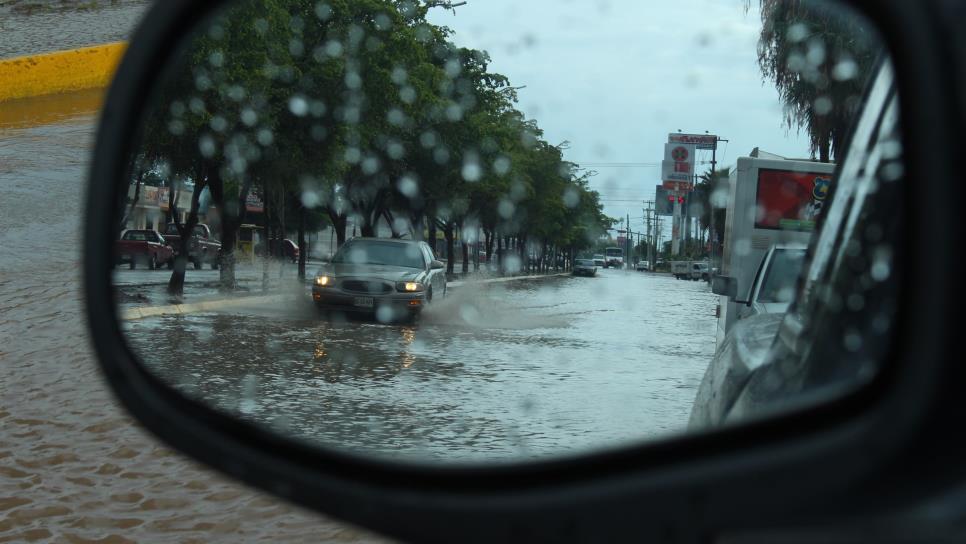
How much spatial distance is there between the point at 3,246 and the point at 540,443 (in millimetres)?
13950

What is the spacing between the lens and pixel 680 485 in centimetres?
95

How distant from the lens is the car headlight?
656 inches

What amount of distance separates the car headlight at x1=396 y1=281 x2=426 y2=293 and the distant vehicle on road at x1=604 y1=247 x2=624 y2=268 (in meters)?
93.6

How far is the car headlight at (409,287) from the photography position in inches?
656

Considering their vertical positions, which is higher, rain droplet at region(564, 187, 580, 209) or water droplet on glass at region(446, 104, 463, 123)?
water droplet on glass at region(446, 104, 463, 123)

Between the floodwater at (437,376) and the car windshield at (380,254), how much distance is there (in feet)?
3.20

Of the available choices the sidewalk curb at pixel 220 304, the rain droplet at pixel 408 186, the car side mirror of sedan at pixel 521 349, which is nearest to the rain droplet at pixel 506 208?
the rain droplet at pixel 408 186

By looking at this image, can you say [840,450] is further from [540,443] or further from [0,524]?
[540,443]

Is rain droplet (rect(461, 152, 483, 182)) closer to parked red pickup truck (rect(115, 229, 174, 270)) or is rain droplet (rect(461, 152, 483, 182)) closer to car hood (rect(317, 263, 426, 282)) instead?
parked red pickup truck (rect(115, 229, 174, 270))

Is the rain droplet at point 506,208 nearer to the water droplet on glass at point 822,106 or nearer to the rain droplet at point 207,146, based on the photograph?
the rain droplet at point 207,146

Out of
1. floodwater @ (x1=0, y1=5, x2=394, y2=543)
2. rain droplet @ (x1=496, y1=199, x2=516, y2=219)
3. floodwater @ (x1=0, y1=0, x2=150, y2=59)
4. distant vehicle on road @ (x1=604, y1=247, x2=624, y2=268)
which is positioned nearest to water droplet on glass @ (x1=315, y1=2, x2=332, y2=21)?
floodwater @ (x1=0, y1=5, x2=394, y2=543)

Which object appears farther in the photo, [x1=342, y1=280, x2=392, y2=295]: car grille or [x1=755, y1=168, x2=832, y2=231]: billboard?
[x1=342, y1=280, x2=392, y2=295]: car grille

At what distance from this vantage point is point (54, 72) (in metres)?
29.3

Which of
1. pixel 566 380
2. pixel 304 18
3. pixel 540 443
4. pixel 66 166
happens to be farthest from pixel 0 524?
pixel 66 166
